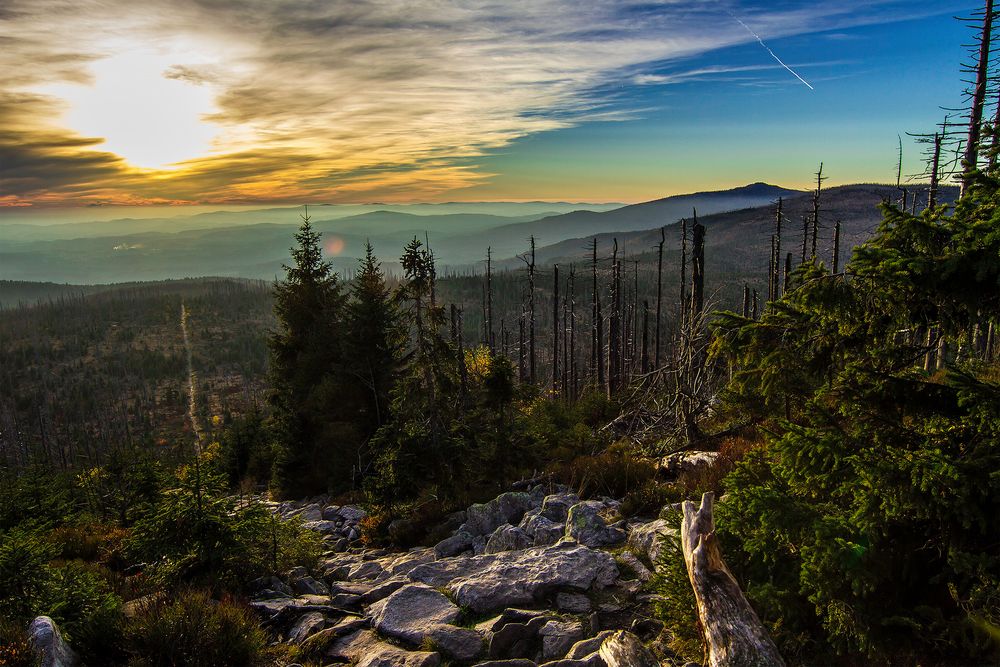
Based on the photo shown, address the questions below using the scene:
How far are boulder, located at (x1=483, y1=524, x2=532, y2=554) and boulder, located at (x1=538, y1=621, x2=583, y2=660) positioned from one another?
11.1 feet

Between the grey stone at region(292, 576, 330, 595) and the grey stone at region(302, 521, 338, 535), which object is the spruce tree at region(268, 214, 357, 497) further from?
the grey stone at region(292, 576, 330, 595)

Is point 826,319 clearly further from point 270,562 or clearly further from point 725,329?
point 270,562

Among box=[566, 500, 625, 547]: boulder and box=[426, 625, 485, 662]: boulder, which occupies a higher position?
box=[426, 625, 485, 662]: boulder

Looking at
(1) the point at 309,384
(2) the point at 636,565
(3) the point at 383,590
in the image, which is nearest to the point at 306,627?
(3) the point at 383,590

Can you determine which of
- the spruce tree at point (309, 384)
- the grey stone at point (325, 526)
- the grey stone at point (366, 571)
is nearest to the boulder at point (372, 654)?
the grey stone at point (366, 571)

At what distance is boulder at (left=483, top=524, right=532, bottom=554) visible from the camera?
10344 millimetres

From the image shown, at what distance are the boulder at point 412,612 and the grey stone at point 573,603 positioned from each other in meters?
1.56

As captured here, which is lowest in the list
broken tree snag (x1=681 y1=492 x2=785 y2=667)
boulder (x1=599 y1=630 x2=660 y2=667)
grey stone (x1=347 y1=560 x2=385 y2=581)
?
grey stone (x1=347 y1=560 x2=385 y2=581)

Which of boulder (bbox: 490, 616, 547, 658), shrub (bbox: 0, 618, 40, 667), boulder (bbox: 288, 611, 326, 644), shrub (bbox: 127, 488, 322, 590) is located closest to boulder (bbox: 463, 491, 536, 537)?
boulder (bbox: 288, 611, 326, 644)

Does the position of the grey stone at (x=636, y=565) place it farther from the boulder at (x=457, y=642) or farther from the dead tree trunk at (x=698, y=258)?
the dead tree trunk at (x=698, y=258)

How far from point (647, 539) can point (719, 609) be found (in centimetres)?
404

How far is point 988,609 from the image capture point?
367cm

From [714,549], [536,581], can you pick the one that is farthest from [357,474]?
[714,549]

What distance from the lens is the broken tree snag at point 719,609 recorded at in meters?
4.49
